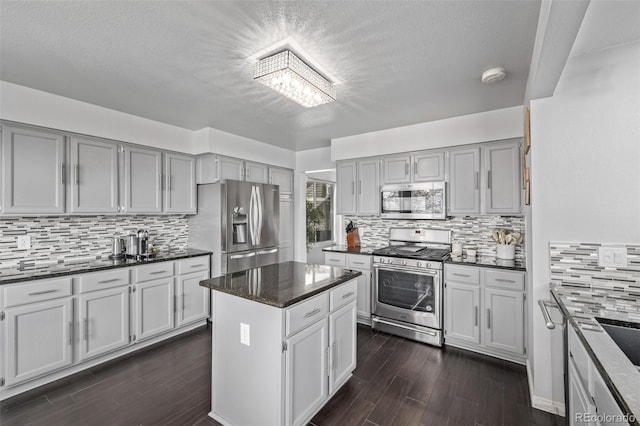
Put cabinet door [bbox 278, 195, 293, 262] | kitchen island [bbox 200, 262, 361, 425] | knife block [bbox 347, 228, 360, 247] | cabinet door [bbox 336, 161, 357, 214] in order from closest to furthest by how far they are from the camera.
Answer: kitchen island [bbox 200, 262, 361, 425], cabinet door [bbox 336, 161, 357, 214], knife block [bbox 347, 228, 360, 247], cabinet door [bbox 278, 195, 293, 262]

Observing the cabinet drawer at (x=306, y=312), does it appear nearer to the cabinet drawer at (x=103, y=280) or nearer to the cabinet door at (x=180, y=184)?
the cabinet drawer at (x=103, y=280)

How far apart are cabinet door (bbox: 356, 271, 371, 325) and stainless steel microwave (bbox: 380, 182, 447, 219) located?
2.81 ft

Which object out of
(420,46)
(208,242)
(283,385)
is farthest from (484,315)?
(208,242)

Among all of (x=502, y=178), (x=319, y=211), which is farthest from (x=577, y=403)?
(x=319, y=211)

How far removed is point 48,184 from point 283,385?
2.79 meters

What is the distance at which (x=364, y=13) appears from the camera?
1.61m

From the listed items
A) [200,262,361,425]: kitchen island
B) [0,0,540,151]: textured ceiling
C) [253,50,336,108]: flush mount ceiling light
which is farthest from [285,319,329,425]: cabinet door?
[0,0,540,151]: textured ceiling

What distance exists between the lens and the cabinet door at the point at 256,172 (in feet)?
13.8

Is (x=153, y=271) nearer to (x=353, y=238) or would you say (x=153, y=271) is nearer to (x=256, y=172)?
(x=256, y=172)

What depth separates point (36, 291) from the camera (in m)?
2.39

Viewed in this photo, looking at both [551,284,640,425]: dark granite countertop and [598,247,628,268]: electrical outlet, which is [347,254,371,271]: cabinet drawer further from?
[598,247,628,268]: electrical outlet

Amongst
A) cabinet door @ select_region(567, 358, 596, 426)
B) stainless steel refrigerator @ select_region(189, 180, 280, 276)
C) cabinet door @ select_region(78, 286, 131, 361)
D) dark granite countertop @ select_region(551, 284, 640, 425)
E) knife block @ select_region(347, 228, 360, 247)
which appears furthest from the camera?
knife block @ select_region(347, 228, 360, 247)

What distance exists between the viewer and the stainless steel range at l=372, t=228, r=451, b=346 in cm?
315

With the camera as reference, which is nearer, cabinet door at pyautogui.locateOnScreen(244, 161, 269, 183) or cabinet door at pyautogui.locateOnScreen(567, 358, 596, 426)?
cabinet door at pyautogui.locateOnScreen(567, 358, 596, 426)
